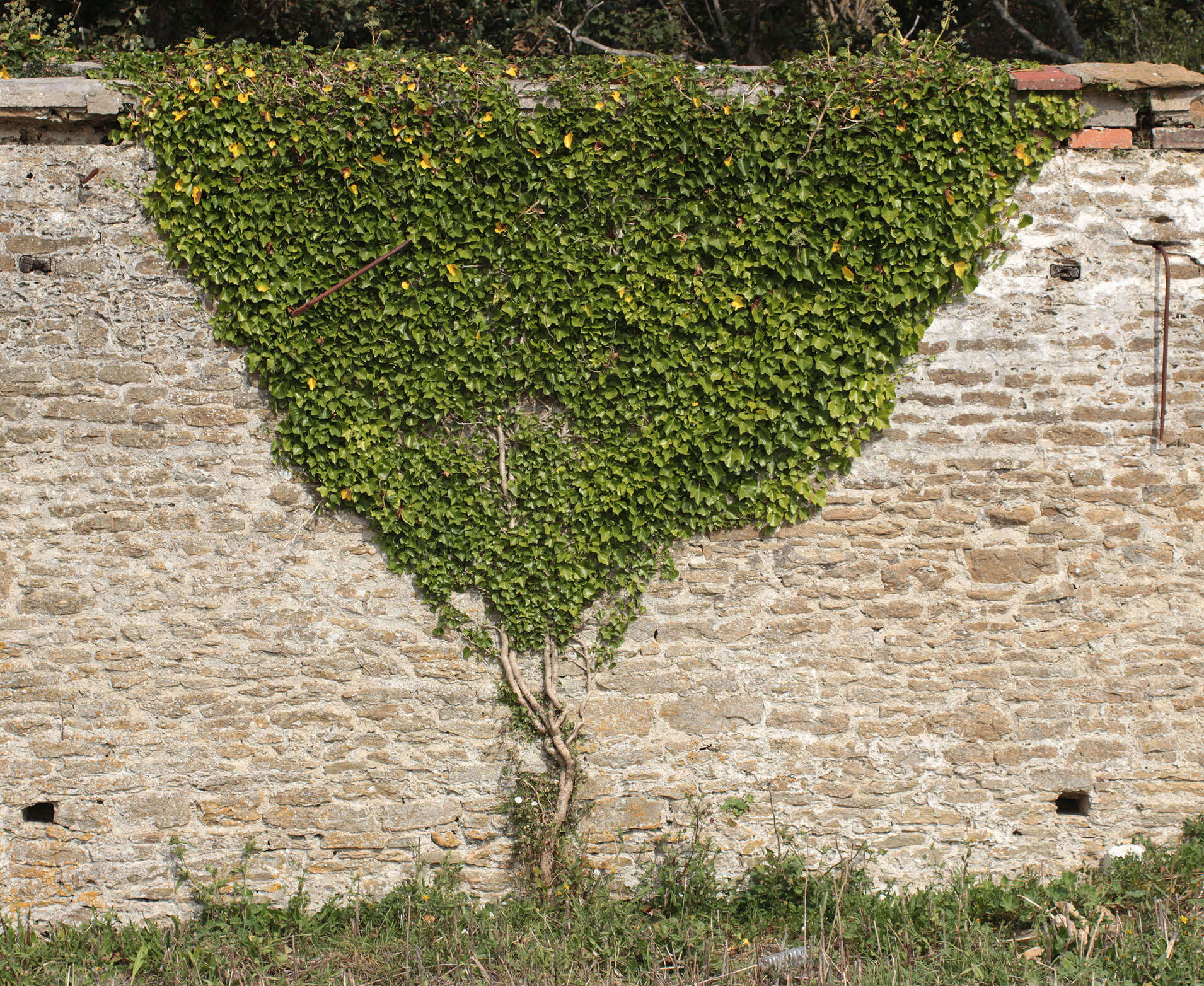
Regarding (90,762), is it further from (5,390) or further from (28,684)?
(5,390)

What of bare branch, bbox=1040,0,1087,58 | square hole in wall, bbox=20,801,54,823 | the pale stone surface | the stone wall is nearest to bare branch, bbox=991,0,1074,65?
bare branch, bbox=1040,0,1087,58

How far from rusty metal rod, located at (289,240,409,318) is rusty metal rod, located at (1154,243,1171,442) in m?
3.80

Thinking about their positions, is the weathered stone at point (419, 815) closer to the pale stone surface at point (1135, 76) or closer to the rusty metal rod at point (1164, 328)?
the rusty metal rod at point (1164, 328)

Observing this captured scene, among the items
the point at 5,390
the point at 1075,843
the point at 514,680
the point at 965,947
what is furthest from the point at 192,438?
the point at 1075,843

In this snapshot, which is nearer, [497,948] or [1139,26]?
[497,948]

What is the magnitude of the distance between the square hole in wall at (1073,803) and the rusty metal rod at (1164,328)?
189cm

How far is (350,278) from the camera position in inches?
169

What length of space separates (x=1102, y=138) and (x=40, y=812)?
6.28 meters

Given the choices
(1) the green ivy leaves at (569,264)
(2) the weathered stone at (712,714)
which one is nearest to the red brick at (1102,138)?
(1) the green ivy leaves at (569,264)

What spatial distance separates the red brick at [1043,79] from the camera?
170 inches

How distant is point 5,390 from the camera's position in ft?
14.4

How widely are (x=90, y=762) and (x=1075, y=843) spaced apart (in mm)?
4977

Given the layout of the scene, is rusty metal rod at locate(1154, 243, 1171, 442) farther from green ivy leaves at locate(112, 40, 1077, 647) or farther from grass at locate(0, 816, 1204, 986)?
grass at locate(0, 816, 1204, 986)

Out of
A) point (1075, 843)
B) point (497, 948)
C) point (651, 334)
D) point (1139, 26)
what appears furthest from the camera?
point (1139, 26)
